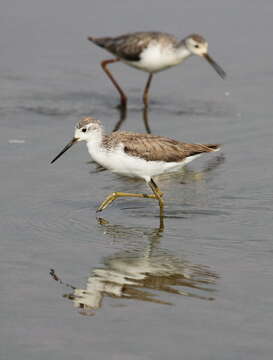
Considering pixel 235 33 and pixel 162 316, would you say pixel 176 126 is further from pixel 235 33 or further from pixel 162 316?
pixel 162 316

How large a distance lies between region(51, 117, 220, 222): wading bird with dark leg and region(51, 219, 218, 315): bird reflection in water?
147 cm

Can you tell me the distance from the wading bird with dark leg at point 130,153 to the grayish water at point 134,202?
392 mm

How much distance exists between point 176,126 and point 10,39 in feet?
18.1

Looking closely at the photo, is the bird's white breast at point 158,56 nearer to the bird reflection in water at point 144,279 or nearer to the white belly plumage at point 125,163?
the white belly plumage at point 125,163

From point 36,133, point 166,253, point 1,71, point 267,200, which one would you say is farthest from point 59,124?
point 166,253

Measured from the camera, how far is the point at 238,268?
839 cm

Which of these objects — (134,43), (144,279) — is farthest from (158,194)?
(134,43)

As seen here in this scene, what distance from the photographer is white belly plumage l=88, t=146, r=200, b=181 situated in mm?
10344

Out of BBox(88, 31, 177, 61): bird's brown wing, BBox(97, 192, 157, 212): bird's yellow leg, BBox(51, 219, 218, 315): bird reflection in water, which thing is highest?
BBox(88, 31, 177, 61): bird's brown wing

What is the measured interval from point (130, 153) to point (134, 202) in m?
0.80

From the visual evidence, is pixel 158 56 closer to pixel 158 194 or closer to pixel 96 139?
pixel 96 139

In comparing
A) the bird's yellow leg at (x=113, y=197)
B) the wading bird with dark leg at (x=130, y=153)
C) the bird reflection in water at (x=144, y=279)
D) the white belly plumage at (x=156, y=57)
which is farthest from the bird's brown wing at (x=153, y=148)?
the white belly plumage at (x=156, y=57)

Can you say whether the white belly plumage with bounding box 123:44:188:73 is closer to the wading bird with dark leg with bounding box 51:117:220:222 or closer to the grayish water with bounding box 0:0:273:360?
the grayish water with bounding box 0:0:273:360

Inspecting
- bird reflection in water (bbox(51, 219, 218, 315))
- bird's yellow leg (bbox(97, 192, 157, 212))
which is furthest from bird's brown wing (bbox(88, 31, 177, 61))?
bird reflection in water (bbox(51, 219, 218, 315))
